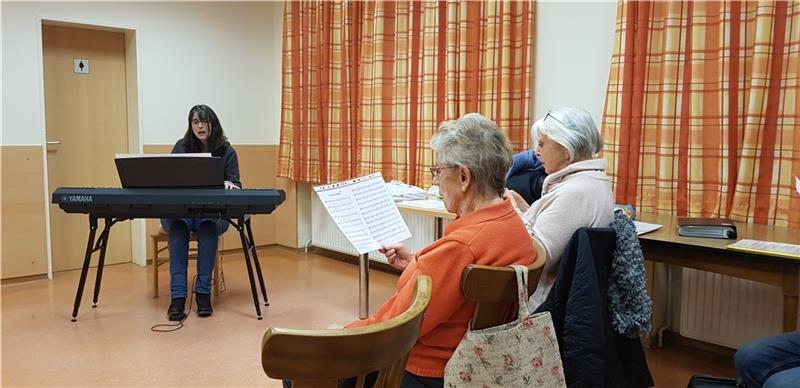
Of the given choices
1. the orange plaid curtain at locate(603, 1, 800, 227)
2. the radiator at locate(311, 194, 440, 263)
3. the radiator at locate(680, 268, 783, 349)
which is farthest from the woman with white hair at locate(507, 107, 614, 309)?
the radiator at locate(311, 194, 440, 263)

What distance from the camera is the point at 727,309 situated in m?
2.68

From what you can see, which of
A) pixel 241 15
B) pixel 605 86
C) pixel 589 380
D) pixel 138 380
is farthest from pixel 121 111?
pixel 589 380

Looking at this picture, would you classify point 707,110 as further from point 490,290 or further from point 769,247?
point 490,290

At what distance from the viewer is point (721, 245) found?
2.05 m

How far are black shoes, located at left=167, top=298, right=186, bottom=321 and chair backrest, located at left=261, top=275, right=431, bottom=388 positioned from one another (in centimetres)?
261

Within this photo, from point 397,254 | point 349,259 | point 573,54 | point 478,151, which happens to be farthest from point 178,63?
point 478,151

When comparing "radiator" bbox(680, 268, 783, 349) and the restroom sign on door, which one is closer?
"radiator" bbox(680, 268, 783, 349)

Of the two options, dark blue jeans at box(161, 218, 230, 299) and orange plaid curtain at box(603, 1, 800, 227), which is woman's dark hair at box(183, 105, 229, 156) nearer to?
dark blue jeans at box(161, 218, 230, 299)

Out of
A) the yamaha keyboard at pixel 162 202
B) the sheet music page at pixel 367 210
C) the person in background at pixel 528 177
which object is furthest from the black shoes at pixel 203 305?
the person in background at pixel 528 177

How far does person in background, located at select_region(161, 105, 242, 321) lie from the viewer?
3.40 meters

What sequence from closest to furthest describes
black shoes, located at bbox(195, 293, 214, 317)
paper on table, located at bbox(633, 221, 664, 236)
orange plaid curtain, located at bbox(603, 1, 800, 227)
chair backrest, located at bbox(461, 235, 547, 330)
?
chair backrest, located at bbox(461, 235, 547, 330)
paper on table, located at bbox(633, 221, 664, 236)
orange plaid curtain, located at bbox(603, 1, 800, 227)
black shoes, located at bbox(195, 293, 214, 317)

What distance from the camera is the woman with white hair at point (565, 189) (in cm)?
178

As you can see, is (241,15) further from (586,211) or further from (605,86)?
(586,211)

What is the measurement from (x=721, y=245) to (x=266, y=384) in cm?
183
